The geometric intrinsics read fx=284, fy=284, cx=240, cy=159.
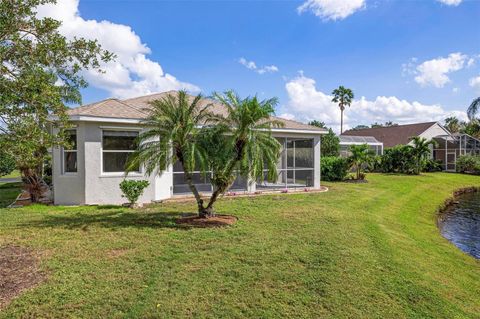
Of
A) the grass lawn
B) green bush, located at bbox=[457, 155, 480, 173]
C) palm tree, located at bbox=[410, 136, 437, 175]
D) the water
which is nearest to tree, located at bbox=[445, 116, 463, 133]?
green bush, located at bbox=[457, 155, 480, 173]

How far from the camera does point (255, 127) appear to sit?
9180 millimetres

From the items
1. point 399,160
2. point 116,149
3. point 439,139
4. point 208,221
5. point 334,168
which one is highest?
point 439,139

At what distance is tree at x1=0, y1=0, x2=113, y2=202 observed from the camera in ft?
16.9

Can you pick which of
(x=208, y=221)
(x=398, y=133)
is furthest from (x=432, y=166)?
(x=208, y=221)

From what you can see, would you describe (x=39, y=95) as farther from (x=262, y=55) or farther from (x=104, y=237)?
(x=262, y=55)

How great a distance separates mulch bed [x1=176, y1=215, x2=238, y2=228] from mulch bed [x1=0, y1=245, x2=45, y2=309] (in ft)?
13.9

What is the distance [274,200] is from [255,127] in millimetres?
6022

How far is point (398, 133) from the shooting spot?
1703 inches

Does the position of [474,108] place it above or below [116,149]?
above

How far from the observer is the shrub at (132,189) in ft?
38.7

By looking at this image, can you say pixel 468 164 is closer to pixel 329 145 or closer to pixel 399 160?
pixel 399 160

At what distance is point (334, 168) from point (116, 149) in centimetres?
1756

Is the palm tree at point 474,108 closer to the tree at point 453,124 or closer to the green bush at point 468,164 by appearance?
the green bush at point 468,164

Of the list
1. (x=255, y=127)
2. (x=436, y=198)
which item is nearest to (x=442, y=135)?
(x=436, y=198)
